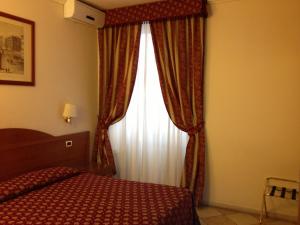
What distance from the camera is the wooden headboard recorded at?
8.55 feet

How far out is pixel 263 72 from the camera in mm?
3047

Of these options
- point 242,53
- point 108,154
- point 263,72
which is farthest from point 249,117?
point 108,154

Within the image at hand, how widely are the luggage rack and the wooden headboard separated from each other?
213 centimetres

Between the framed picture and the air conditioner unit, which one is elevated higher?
the air conditioner unit

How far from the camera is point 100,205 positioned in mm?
2100

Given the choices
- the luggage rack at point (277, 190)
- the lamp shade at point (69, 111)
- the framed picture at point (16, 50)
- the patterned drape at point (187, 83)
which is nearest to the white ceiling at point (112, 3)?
the patterned drape at point (187, 83)

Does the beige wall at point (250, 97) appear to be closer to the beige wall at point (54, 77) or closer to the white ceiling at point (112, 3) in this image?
the white ceiling at point (112, 3)

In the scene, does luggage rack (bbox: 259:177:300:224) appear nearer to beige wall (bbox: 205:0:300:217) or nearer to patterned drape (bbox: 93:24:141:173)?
beige wall (bbox: 205:0:300:217)

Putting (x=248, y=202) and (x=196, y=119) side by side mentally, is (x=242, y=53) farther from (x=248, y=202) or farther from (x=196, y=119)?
(x=248, y=202)

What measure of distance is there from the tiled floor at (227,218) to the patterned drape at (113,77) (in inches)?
50.7

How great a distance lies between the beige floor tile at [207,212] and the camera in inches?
124

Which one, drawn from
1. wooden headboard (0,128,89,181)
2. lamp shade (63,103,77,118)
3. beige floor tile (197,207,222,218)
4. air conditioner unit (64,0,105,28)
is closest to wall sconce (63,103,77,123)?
lamp shade (63,103,77,118)

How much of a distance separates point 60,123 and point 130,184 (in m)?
1.23

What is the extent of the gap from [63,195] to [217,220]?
1.66 metres
